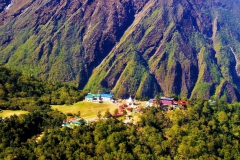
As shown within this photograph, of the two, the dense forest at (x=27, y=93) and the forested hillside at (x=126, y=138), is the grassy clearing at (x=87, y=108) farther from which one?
the forested hillside at (x=126, y=138)

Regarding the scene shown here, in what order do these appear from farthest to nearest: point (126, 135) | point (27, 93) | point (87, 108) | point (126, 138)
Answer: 1. point (27, 93)
2. point (87, 108)
3. point (126, 135)
4. point (126, 138)

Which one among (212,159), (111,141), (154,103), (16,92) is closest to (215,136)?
(212,159)

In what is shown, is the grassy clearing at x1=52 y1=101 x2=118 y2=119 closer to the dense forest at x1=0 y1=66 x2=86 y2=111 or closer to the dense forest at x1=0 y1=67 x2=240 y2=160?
the dense forest at x1=0 y1=66 x2=86 y2=111

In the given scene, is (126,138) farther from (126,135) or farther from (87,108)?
(87,108)

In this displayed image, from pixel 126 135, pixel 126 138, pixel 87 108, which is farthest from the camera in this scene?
pixel 87 108

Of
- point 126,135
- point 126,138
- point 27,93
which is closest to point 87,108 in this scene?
point 27,93

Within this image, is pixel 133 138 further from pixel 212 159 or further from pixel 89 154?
pixel 212 159

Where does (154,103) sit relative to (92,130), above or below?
above
